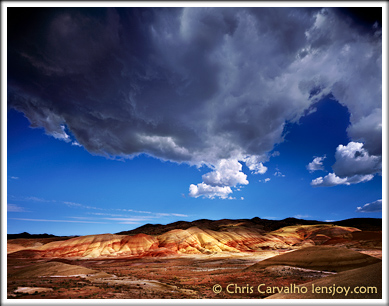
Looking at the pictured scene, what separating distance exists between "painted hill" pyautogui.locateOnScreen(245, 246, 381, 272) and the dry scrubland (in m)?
0.13

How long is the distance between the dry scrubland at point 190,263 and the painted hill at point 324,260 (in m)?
0.13

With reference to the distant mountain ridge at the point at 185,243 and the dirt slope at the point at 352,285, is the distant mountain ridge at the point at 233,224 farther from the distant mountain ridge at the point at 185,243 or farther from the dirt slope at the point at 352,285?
the dirt slope at the point at 352,285

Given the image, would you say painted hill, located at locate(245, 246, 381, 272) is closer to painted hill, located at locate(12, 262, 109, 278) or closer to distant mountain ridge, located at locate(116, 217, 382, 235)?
painted hill, located at locate(12, 262, 109, 278)

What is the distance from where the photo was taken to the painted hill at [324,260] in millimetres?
30533

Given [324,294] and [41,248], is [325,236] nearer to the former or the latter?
[324,294]

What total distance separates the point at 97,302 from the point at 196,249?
264ft

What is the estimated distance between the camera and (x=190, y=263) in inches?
2212

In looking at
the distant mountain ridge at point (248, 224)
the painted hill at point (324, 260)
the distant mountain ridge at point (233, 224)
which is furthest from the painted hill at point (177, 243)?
the painted hill at point (324, 260)

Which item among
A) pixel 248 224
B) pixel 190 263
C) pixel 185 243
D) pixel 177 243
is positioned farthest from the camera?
pixel 248 224

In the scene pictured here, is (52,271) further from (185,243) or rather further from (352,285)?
(185,243)

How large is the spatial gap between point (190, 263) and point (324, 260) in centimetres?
3309

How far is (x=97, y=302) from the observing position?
11.4m

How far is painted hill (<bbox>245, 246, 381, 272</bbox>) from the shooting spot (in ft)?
100

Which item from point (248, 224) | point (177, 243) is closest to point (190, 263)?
point (177, 243)
